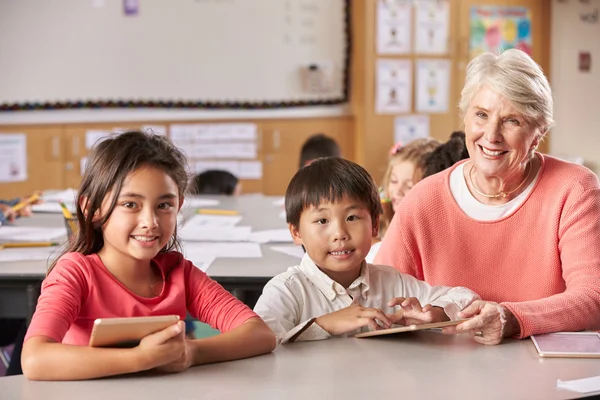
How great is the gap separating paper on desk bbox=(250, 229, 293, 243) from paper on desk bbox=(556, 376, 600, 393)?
1776 millimetres

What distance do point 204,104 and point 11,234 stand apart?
2.91 metres

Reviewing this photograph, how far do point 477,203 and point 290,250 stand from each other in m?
1.08

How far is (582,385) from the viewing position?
1483mm

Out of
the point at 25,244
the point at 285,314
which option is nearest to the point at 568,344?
the point at 285,314

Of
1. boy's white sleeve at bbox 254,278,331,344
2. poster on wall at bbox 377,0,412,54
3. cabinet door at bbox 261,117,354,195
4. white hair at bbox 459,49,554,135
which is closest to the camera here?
boy's white sleeve at bbox 254,278,331,344

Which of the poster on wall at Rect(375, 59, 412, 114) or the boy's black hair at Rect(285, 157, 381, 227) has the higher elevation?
the poster on wall at Rect(375, 59, 412, 114)

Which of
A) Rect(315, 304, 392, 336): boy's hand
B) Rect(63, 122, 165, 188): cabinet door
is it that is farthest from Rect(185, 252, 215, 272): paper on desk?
Rect(63, 122, 165, 188): cabinet door

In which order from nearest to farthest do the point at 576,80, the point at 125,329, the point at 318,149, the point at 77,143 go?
the point at 125,329, the point at 318,149, the point at 77,143, the point at 576,80

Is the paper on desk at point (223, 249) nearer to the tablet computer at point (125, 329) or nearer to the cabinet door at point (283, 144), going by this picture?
the tablet computer at point (125, 329)

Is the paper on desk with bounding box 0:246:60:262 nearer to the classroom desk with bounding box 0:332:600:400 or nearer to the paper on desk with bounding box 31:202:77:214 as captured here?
the paper on desk with bounding box 31:202:77:214

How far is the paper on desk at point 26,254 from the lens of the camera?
→ 9.18 feet

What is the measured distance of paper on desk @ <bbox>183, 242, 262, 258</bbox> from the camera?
2.93 meters

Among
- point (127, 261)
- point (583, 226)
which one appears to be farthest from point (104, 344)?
point (583, 226)

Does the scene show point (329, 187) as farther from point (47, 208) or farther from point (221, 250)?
point (47, 208)
